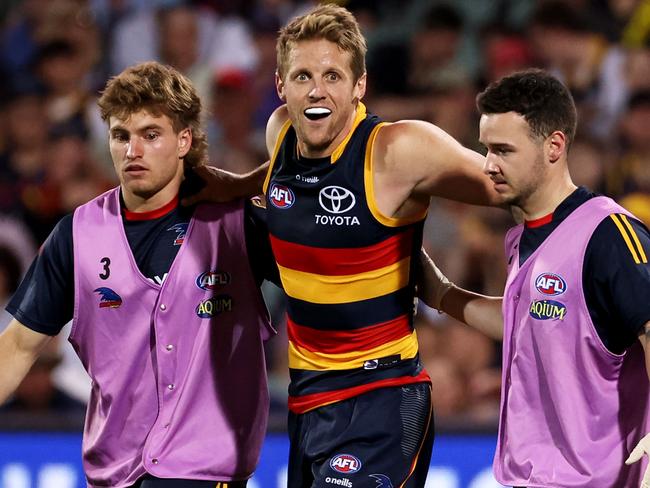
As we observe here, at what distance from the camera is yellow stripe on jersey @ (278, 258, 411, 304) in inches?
164

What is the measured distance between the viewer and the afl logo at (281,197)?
418 cm

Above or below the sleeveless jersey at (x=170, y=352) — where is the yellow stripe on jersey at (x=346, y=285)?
above

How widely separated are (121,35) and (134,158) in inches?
204

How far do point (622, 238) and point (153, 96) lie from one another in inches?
67.9

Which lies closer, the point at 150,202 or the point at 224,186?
the point at 150,202

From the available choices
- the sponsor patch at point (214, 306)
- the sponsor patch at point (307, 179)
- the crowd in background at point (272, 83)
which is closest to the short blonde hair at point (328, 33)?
the sponsor patch at point (307, 179)

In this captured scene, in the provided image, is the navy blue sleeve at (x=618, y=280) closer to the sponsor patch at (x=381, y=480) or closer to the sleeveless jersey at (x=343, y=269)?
the sleeveless jersey at (x=343, y=269)

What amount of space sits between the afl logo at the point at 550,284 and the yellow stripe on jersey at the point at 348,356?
628 mm

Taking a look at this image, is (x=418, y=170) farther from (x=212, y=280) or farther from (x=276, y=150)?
(x=212, y=280)

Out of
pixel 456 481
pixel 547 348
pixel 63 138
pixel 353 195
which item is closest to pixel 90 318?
pixel 353 195

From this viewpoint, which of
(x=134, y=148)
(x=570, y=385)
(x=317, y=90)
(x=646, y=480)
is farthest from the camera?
(x=134, y=148)

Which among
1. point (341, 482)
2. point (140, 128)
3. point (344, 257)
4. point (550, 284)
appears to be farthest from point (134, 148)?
point (550, 284)

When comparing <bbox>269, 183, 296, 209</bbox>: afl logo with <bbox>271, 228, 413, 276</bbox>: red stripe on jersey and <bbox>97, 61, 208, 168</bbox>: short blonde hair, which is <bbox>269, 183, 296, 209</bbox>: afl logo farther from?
<bbox>97, 61, 208, 168</bbox>: short blonde hair

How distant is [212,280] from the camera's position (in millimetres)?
4355
